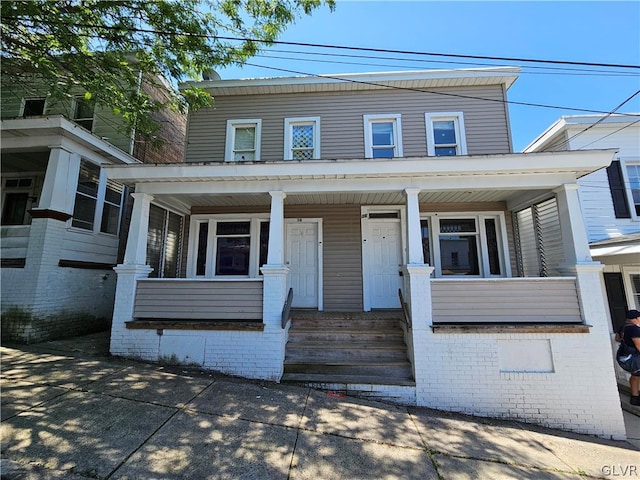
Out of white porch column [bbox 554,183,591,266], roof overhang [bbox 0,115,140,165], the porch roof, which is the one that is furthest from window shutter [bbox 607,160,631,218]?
roof overhang [bbox 0,115,140,165]

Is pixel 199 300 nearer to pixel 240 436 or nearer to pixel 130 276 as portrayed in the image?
pixel 130 276

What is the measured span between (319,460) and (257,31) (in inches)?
269

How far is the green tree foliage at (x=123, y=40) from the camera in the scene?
443cm

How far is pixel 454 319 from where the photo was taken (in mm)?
4582

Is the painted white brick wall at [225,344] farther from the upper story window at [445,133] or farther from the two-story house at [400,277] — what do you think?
the upper story window at [445,133]

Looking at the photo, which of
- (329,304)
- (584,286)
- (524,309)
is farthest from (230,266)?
(584,286)

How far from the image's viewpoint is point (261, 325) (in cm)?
474

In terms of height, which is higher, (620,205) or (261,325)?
(620,205)

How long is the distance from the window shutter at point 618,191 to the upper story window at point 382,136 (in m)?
5.44

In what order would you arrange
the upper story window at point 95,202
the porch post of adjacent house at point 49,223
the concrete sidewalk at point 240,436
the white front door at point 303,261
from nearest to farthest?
the concrete sidewalk at point 240,436 < the porch post of adjacent house at point 49,223 < the upper story window at point 95,202 < the white front door at point 303,261

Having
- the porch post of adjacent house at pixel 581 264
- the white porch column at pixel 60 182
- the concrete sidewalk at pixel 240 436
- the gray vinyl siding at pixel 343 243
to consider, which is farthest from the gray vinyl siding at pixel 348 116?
the concrete sidewalk at pixel 240 436

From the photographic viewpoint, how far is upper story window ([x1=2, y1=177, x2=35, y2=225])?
775 cm

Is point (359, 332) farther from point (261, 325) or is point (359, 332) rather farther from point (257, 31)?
point (257, 31)

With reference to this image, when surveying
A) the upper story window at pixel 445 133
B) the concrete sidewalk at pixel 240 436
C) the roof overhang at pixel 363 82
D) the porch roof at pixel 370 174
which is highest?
the roof overhang at pixel 363 82
